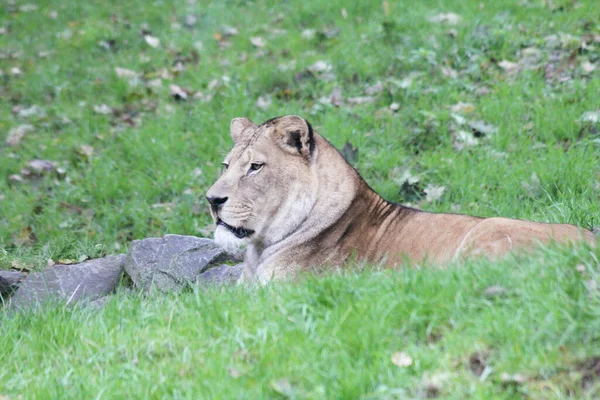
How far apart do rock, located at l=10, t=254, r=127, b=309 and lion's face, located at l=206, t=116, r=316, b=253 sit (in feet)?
4.22

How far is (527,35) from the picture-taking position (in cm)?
1136

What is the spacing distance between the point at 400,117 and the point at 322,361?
252 inches

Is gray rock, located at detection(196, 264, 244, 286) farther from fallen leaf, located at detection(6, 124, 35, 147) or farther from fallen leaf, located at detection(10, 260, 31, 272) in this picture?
fallen leaf, located at detection(6, 124, 35, 147)

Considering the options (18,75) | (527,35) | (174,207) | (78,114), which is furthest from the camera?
(18,75)

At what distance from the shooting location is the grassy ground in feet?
13.7

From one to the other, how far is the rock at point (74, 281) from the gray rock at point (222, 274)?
78cm

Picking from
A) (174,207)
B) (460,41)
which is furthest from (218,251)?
(460,41)

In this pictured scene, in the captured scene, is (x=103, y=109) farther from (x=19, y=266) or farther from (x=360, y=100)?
(x=19, y=266)

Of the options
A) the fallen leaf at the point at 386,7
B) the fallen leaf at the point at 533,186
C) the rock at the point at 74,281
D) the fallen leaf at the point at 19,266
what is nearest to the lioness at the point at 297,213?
the rock at the point at 74,281

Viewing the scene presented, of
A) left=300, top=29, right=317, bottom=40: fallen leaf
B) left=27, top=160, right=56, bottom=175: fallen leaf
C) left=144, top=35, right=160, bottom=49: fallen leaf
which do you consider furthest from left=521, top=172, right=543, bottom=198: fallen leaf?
left=144, top=35, right=160, bottom=49: fallen leaf

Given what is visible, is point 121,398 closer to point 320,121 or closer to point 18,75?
point 320,121

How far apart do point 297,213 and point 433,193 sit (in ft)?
8.86

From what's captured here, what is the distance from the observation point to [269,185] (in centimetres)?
630

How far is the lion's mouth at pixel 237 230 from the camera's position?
6.27 metres
